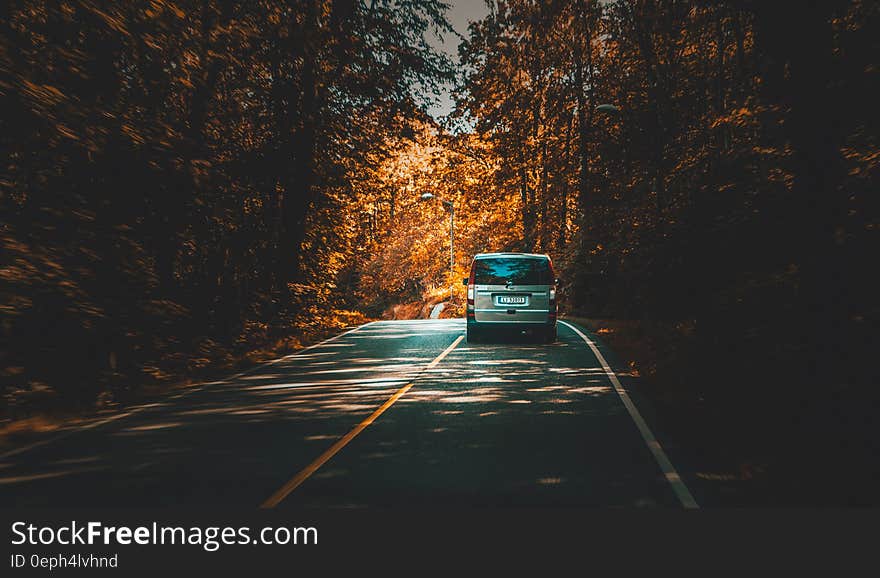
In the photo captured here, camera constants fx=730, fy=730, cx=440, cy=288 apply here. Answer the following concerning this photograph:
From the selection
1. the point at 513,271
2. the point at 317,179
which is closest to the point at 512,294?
the point at 513,271

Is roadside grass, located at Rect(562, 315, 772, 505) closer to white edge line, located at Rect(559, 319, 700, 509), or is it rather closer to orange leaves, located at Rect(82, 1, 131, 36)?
white edge line, located at Rect(559, 319, 700, 509)

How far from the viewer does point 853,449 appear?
21.1 ft

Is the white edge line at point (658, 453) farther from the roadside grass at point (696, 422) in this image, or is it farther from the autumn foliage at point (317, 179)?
the autumn foliage at point (317, 179)

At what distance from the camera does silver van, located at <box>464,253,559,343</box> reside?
17.0 metres

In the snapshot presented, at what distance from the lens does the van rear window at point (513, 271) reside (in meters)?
17.1

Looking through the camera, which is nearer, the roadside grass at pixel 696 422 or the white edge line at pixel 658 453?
the white edge line at pixel 658 453

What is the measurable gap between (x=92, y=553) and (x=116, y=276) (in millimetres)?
5169

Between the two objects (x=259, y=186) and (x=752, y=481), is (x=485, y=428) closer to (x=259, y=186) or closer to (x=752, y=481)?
(x=752, y=481)

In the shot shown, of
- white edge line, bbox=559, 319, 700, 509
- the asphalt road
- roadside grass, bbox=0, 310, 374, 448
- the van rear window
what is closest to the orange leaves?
roadside grass, bbox=0, 310, 374, 448

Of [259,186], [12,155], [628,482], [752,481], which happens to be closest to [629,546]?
[628,482]

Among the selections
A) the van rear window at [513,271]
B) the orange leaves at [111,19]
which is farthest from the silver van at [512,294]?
the orange leaves at [111,19]

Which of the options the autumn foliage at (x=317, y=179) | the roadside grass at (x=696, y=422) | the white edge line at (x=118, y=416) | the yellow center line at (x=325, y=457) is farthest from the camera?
the autumn foliage at (x=317, y=179)

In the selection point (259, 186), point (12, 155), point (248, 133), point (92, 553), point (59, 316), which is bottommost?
point (92, 553)

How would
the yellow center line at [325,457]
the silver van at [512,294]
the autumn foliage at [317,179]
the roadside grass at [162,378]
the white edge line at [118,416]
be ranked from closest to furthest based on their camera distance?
the yellow center line at [325,457] → the white edge line at [118,416] → the autumn foliage at [317,179] → the roadside grass at [162,378] → the silver van at [512,294]
